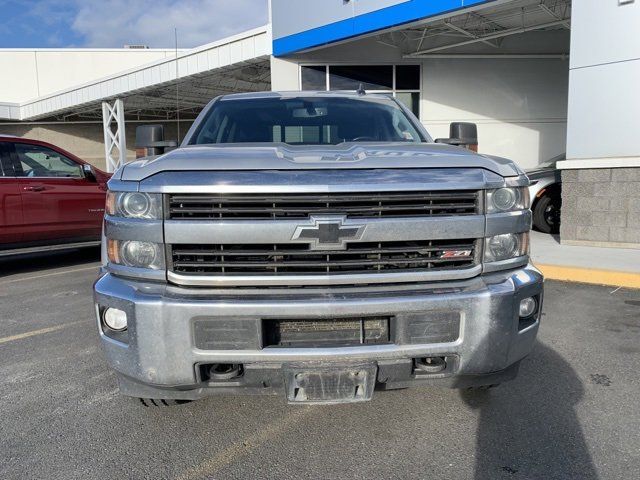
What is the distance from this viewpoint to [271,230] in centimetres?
238

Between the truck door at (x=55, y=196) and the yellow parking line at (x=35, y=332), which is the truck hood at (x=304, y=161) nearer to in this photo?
the yellow parking line at (x=35, y=332)

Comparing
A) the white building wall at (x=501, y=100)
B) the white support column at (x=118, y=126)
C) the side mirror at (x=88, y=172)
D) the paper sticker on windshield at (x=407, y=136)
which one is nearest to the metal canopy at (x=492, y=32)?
the white building wall at (x=501, y=100)

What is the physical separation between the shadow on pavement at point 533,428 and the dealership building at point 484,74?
185 inches

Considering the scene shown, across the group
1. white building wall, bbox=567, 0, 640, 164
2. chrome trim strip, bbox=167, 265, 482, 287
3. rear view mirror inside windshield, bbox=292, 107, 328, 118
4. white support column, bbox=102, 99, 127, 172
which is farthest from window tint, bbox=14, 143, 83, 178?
white support column, bbox=102, 99, 127, 172

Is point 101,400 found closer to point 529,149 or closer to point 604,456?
point 604,456

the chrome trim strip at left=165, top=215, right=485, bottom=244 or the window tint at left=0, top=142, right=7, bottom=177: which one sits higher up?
the window tint at left=0, top=142, right=7, bottom=177

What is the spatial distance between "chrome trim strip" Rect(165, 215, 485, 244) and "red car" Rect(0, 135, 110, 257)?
19.0ft

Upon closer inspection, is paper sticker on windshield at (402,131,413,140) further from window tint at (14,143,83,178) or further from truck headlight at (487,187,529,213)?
window tint at (14,143,83,178)

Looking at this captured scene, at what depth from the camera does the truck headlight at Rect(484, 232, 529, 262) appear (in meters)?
2.59

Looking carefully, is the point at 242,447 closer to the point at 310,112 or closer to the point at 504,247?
the point at 504,247

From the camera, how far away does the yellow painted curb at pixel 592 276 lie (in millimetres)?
5961

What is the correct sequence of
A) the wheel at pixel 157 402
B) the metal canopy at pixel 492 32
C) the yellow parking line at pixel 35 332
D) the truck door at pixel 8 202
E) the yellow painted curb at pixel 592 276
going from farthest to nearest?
the metal canopy at pixel 492 32 → the truck door at pixel 8 202 → the yellow painted curb at pixel 592 276 → the yellow parking line at pixel 35 332 → the wheel at pixel 157 402

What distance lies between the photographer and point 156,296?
2359 mm

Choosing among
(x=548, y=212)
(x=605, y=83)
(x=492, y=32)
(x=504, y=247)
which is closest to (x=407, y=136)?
(x=504, y=247)
